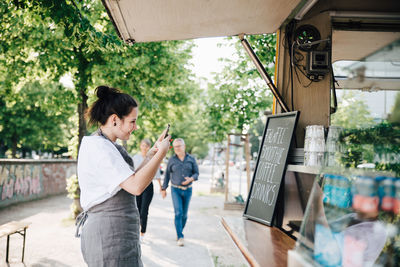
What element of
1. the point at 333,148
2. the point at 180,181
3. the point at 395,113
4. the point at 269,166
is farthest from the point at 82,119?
the point at 395,113

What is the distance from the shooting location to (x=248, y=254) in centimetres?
210

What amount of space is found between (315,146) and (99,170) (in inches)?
65.9

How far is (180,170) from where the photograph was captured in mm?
8039

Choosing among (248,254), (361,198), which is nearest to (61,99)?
(248,254)

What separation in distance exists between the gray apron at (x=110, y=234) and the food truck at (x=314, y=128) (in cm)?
82

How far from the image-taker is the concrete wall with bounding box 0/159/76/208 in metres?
11.9

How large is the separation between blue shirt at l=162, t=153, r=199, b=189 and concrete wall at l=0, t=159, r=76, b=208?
279 inches

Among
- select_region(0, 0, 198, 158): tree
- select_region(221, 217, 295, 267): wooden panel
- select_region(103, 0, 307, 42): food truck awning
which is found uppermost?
select_region(0, 0, 198, 158): tree

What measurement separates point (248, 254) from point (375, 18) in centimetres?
278

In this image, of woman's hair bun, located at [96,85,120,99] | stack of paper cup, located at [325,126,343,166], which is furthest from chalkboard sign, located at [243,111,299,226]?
woman's hair bun, located at [96,85,120,99]

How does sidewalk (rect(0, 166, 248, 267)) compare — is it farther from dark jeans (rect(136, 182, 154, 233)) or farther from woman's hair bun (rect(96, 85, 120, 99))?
woman's hair bun (rect(96, 85, 120, 99))

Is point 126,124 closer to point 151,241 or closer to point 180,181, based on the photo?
point 180,181

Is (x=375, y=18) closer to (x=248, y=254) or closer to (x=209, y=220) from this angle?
(x=248, y=254)

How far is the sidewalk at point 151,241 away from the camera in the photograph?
635cm
